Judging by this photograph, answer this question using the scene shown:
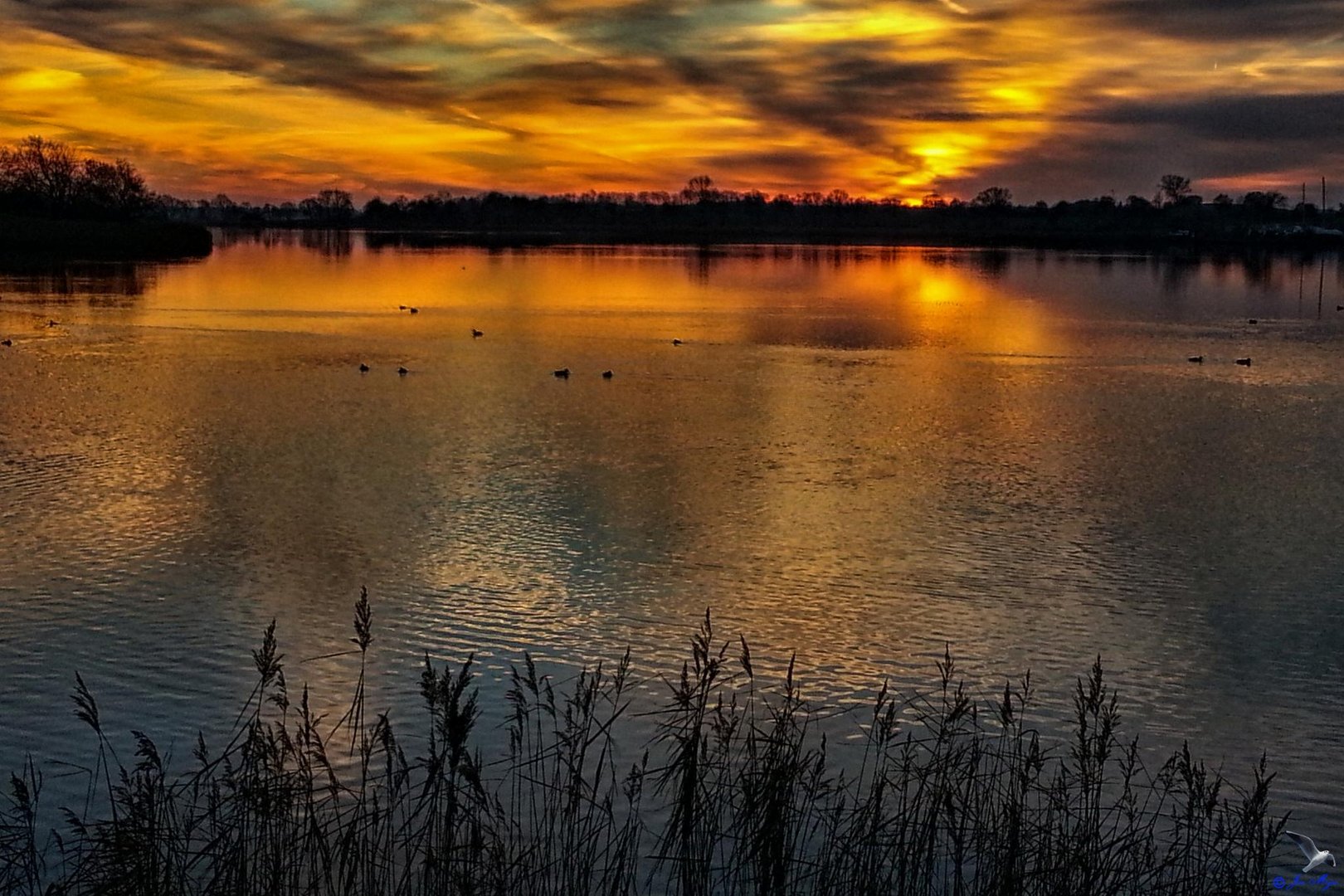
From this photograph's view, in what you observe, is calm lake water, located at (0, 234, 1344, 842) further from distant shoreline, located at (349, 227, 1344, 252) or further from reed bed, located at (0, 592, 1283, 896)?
distant shoreline, located at (349, 227, 1344, 252)

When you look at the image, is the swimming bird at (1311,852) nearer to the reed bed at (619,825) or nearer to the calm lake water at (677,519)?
the reed bed at (619,825)

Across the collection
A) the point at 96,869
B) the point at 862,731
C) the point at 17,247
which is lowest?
the point at 862,731

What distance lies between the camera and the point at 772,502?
58.9ft

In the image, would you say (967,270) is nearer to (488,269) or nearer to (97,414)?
(488,269)

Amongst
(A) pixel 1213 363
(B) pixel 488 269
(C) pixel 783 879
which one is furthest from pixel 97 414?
(B) pixel 488 269

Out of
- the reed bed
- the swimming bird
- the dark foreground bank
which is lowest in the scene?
the swimming bird

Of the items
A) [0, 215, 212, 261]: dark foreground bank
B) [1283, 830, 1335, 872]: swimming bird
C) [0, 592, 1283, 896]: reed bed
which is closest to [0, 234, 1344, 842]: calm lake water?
[1283, 830, 1335, 872]: swimming bird

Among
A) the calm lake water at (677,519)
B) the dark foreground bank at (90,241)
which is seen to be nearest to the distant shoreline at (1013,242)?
the dark foreground bank at (90,241)

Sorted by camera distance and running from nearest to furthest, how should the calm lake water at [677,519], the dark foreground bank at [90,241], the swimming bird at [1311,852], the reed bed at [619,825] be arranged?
the reed bed at [619,825] → the swimming bird at [1311,852] → the calm lake water at [677,519] → the dark foreground bank at [90,241]

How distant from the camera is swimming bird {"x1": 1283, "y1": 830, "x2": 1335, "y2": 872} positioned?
7.69 metres

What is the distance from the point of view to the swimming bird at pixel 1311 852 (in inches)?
303

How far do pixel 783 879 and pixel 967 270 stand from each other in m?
94.4

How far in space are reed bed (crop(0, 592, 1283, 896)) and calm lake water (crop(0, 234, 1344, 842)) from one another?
4.75ft

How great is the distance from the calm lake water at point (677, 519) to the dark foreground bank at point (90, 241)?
Result: 193ft
